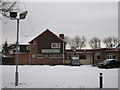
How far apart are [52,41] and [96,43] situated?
5311 centimetres

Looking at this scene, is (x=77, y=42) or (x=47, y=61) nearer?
(x=47, y=61)

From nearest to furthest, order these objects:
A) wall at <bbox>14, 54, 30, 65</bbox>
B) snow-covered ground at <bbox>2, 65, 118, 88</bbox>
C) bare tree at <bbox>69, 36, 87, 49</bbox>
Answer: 1. snow-covered ground at <bbox>2, 65, 118, 88</bbox>
2. wall at <bbox>14, 54, 30, 65</bbox>
3. bare tree at <bbox>69, 36, 87, 49</bbox>

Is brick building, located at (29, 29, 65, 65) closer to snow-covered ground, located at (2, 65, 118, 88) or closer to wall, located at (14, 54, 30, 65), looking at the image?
wall, located at (14, 54, 30, 65)

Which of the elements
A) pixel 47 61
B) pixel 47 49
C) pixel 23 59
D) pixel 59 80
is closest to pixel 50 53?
pixel 47 49

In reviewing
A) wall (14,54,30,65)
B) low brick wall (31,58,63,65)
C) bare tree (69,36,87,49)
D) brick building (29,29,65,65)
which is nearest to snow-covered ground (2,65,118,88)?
low brick wall (31,58,63,65)

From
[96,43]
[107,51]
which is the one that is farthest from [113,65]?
[96,43]

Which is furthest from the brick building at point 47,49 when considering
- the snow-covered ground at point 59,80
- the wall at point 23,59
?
the snow-covered ground at point 59,80

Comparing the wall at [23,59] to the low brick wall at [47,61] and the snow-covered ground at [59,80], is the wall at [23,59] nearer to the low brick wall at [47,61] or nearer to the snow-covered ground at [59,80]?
the low brick wall at [47,61]

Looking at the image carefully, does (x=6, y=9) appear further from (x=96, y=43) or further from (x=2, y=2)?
(x=96, y=43)

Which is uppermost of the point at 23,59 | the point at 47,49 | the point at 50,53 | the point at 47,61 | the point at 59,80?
the point at 47,49

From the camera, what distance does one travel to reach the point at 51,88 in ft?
38.7

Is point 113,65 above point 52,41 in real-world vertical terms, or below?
below

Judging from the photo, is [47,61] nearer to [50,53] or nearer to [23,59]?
[50,53]

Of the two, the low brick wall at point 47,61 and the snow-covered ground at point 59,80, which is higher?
the snow-covered ground at point 59,80
